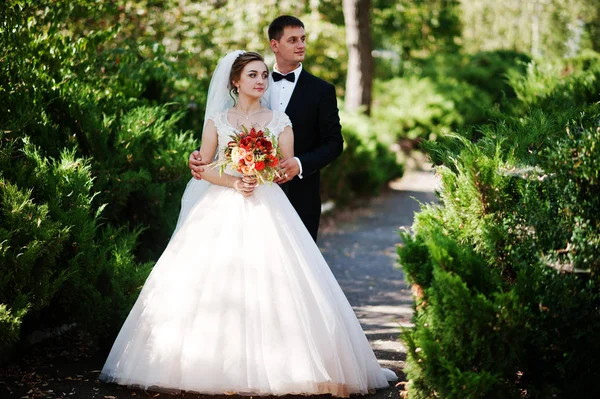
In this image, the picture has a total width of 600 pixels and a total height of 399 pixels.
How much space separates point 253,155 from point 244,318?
3.42ft

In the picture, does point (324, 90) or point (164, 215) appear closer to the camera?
point (324, 90)

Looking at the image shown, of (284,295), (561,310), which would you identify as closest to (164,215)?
(284,295)

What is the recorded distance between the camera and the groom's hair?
5.40 metres

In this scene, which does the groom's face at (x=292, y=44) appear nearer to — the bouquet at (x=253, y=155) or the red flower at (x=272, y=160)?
the bouquet at (x=253, y=155)

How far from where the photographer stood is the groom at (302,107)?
5.43m

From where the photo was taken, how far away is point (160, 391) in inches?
183

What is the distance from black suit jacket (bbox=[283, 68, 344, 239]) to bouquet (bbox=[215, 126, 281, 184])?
1.71ft

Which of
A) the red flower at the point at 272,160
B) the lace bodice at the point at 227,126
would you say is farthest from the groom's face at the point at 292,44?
the red flower at the point at 272,160

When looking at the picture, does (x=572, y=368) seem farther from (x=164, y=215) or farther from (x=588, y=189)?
(x=164, y=215)

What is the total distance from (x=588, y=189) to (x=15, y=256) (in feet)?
11.4

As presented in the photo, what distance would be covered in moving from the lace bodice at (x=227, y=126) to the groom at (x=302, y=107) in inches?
11.5

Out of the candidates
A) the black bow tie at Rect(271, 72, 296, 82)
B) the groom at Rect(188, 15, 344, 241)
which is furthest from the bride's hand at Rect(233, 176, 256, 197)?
the black bow tie at Rect(271, 72, 296, 82)

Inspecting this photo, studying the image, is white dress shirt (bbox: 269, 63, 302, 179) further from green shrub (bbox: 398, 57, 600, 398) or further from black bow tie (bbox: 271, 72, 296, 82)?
green shrub (bbox: 398, 57, 600, 398)

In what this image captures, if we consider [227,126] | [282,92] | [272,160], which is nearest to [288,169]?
[272,160]
